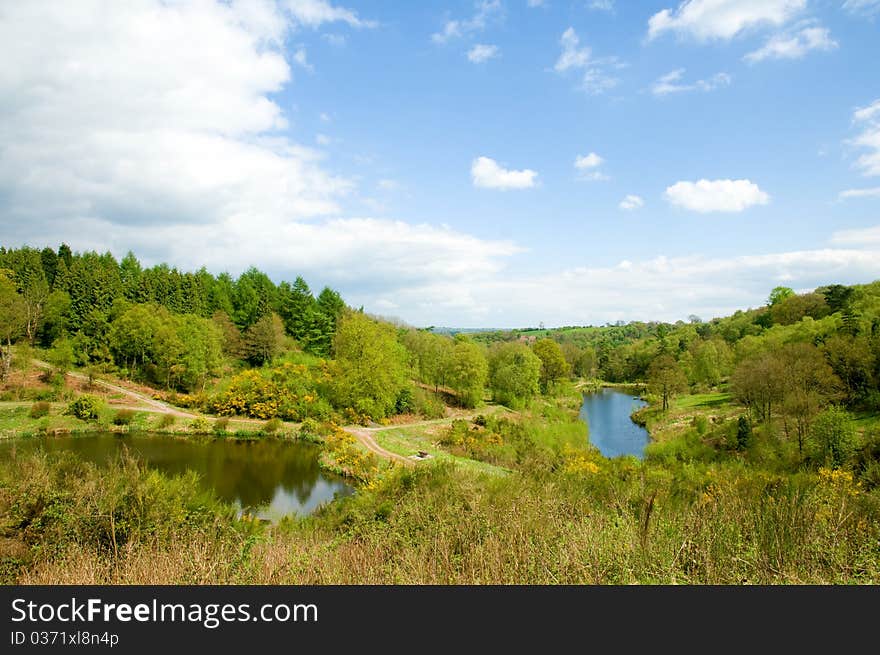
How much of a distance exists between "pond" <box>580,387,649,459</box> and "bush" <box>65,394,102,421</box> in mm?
35046

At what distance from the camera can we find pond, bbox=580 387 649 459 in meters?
32.7

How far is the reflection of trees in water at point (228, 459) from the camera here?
19812mm

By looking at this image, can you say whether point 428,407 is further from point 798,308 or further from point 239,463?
point 798,308

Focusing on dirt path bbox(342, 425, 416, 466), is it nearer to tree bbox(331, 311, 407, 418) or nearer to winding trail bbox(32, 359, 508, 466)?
winding trail bbox(32, 359, 508, 466)

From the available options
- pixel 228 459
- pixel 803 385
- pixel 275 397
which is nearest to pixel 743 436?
pixel 803 385

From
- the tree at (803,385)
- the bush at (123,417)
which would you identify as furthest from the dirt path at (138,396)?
the tree at (803,385)

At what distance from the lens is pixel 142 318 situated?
3828cm

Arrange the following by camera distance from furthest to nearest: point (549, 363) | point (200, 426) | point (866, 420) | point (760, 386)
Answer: point (549, 363) < point (200, 426) < point (760, 386) < point (866, 420)

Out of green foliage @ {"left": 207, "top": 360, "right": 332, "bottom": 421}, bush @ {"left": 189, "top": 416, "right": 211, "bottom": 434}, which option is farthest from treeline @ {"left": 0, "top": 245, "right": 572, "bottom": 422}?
bush @ {"left": 189, "top": 416, "right": 211, "bottom": 434}

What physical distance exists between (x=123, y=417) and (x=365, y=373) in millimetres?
16662
